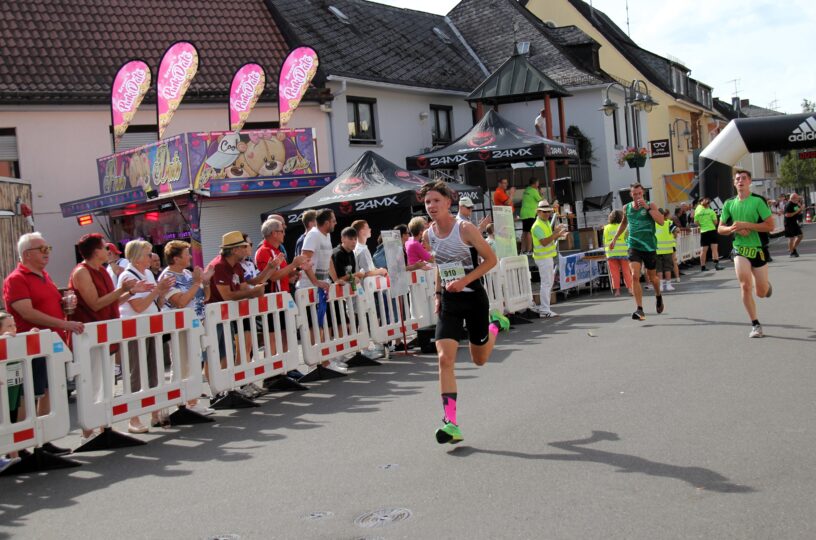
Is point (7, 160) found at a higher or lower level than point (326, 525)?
higher

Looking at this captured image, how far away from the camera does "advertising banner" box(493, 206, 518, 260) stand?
53.0ft

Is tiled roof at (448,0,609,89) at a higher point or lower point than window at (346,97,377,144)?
higher

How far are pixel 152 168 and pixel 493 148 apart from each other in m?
8.14

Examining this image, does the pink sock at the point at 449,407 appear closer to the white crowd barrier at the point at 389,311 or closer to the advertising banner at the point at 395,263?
the white crowd barrier at the point at 389,311

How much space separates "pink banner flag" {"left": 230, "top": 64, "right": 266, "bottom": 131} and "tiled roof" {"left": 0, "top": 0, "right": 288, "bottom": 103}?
320 cm

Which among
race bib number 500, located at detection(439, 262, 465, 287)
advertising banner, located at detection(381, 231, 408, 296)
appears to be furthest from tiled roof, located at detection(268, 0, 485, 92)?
race bib number 500, located at detection(439, 262, 465, 287)

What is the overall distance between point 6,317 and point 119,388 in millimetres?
2280

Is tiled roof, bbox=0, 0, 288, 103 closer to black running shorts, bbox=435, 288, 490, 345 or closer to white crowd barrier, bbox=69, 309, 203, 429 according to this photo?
white crowd barrier, bbox=69, 309, 203, 429

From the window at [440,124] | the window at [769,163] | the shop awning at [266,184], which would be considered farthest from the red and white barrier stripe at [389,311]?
the window at [769,163]

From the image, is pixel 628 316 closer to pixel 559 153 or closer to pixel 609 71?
pixel 559 153

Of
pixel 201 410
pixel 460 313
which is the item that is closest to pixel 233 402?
pixel 201 410

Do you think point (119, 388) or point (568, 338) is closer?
point (119, 388)

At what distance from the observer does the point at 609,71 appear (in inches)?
1773

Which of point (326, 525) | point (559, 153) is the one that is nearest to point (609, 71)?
point (559, 153)
